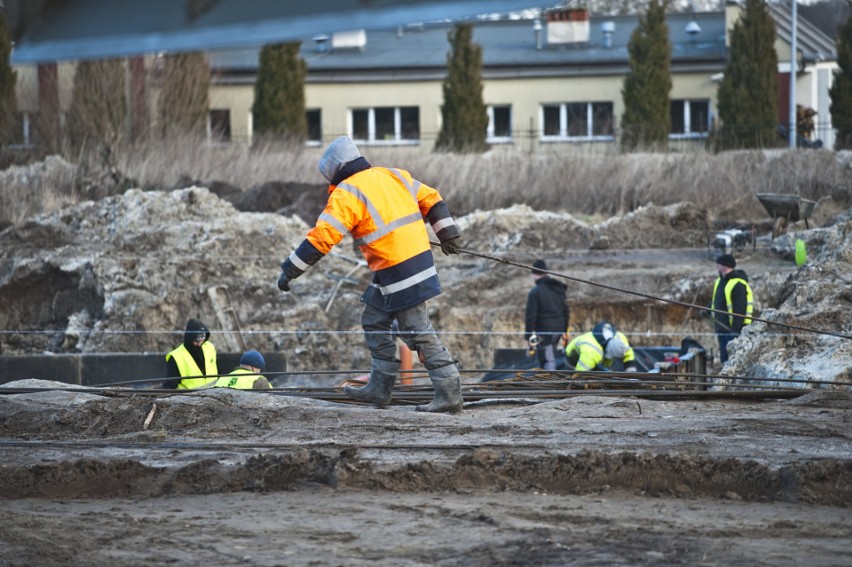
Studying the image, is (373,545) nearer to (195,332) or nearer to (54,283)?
(195,332)

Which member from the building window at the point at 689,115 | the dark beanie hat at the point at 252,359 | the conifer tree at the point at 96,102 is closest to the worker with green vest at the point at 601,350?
the dark beanie hat at the point at 252,359

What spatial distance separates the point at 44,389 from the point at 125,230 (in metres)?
12.2

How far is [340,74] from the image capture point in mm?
37906

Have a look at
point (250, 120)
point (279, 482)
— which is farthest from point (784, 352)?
point (250, 120)

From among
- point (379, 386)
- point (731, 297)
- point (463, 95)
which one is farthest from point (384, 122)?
point (379, 386)

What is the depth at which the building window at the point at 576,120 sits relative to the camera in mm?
36688

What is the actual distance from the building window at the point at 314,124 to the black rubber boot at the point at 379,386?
30.1 metres

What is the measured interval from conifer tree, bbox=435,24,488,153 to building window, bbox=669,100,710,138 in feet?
22.4

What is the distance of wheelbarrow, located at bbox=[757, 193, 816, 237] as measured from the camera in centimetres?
2120

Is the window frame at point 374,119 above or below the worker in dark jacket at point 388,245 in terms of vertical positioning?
above

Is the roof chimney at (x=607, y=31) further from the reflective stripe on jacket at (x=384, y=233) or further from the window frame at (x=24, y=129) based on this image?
the reflective stripe on jacket at (x=384, y=233)

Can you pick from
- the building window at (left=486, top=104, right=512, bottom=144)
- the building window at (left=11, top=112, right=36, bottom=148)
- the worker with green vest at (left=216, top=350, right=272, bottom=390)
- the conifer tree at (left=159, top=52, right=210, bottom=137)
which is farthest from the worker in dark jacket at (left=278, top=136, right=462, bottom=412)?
the building window at (left=486, top=104, right=512, bottom=144)

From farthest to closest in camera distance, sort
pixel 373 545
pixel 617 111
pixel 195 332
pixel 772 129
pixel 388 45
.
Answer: pixel 388 45 < pixel 617 111 < pixel 772 129 < pixel 195 332 < pixel 373 545

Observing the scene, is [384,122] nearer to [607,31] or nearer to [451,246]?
[607,31]
